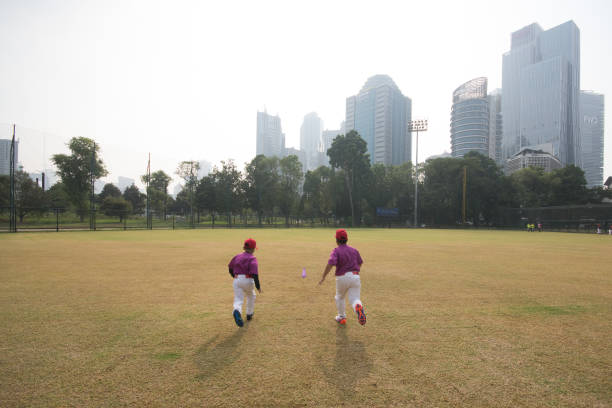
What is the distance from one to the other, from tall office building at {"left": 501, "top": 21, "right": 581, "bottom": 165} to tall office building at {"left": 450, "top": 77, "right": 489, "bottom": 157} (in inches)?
2294

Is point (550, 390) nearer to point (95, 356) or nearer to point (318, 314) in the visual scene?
point (318, 314)

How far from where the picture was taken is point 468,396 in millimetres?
2727

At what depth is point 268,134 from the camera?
180375 millimetres

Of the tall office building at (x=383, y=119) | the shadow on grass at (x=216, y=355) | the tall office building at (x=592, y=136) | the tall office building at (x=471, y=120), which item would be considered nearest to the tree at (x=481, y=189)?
the tall office building at (x=471, y=120)

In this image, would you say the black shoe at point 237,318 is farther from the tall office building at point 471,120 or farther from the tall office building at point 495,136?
the tall office building at point 495,136

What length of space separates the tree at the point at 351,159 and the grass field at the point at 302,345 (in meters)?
52.4

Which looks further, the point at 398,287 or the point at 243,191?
the point at 243,191

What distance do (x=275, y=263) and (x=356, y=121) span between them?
163 metres

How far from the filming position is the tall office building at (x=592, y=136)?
16088cm

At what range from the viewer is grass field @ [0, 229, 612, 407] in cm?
275

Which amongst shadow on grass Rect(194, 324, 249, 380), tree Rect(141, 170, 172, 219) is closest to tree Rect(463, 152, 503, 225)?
shadow on grass Rect(194, 324, 249, 380)

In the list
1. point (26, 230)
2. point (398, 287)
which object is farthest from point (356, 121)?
point (398, 287)

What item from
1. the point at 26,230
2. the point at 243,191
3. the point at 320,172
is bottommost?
the point at 26,230

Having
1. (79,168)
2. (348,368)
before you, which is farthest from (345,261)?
(79,168)
